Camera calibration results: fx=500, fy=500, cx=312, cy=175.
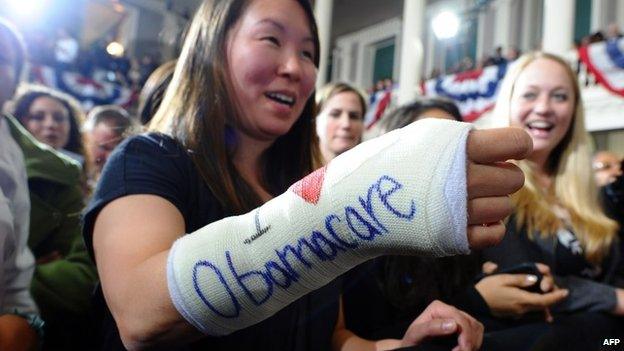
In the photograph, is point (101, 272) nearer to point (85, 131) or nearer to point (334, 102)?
point (334, 102)

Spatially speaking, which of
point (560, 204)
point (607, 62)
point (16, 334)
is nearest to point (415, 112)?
point (560, 204)

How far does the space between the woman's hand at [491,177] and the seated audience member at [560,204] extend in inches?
19.5

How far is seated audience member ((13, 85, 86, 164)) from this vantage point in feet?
6.45

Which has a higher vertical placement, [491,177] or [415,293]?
[491,177]

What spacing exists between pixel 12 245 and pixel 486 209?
0.70m

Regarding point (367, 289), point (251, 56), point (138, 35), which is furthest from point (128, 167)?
point (138, 35)

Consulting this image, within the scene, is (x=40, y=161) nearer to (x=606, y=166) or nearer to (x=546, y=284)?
(x=546, y=284)

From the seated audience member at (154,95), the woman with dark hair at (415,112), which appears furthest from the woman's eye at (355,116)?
the seated audience member at (154,95)

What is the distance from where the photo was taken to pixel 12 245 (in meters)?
0.78

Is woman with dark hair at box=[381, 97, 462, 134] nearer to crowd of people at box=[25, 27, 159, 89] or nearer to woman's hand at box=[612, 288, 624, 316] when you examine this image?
woman's hand at box=[612, 288, 624, 316]

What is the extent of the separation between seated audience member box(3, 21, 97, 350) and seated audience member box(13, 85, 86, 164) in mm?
951

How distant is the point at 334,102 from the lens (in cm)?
212

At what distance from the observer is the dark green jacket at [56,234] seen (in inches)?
35.7

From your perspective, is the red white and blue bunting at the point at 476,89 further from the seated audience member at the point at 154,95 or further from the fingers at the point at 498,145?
the fingers at the point at 498,145
